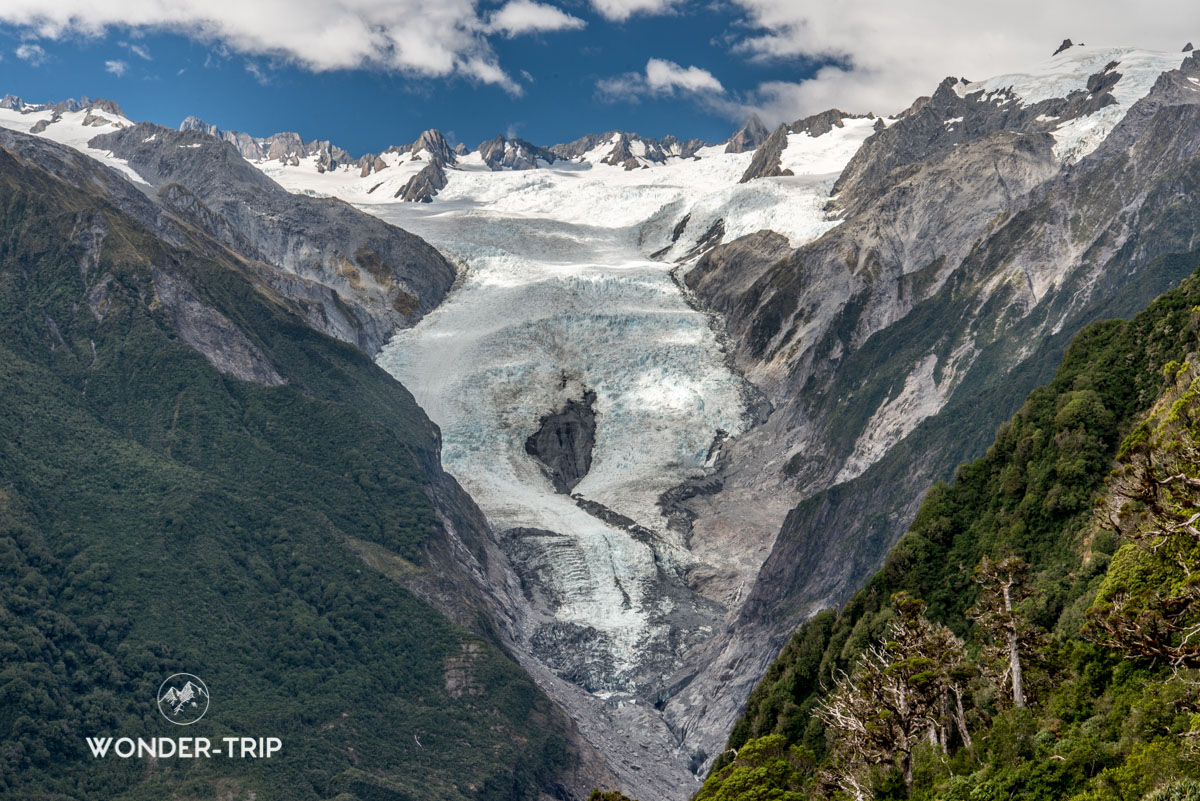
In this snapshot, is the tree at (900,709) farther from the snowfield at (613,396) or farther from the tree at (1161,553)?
the snowfield at (613,396)

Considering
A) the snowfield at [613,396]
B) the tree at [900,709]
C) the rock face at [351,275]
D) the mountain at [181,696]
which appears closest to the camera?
the tree at [900,709]

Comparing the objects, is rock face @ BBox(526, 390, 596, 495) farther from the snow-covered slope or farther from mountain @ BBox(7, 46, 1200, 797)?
the snow-covered slope

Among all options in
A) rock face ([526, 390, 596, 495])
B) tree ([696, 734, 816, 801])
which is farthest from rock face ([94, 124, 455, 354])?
tree ([696, 734, 816, 801])

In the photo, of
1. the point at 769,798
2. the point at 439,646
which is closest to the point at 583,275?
the point at 439,646

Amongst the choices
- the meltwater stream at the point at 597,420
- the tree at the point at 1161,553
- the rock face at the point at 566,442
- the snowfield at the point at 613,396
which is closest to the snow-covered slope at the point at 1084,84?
the snowfield at the point at 613,396

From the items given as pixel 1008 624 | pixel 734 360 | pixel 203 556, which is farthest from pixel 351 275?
pixel 1008 624

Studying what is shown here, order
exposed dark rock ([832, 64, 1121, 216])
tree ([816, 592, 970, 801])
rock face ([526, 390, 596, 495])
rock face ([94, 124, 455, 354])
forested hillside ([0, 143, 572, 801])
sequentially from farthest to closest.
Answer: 1. rock face ([94, 124, 455, 354])
2. exposed dark rock ([832, 64, 1121, 216])
3. rock face ([526, 390, 596, 495])
4. forested hillside ([0, 143, 572, 801])
5. tree ([816, 592, 970, 801])

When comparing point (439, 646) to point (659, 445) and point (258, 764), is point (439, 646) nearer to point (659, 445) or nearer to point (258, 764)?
point (258, 764)
